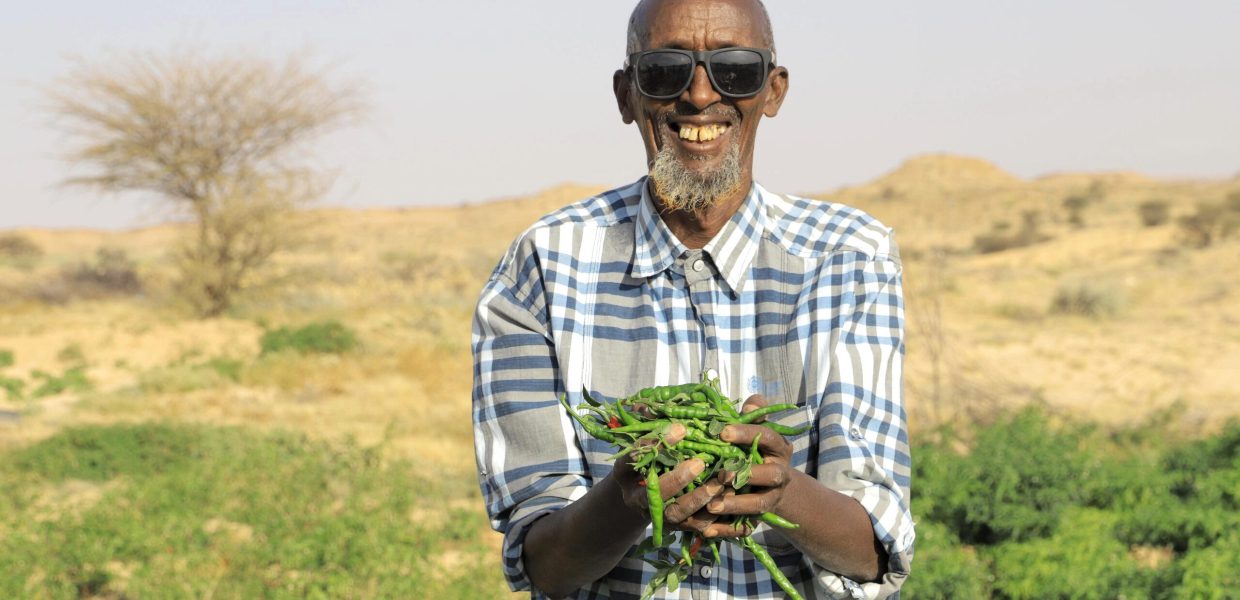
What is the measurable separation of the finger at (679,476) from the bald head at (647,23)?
0.74 meters

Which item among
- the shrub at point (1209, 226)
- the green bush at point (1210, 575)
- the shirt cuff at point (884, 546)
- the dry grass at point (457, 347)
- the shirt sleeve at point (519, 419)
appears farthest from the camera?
the shrub at point (1209, 226)

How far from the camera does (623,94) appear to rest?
1954 mm

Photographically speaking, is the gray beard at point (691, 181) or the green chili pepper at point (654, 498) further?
the gray beard at point (691, 181)

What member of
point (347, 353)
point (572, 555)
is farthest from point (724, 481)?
point (347, 353)

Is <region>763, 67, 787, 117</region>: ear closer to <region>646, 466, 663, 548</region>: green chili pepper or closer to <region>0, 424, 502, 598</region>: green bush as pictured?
<region>646, 466, 663, 548</region>: green chili pepper

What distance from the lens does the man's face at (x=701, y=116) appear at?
70.3 inches

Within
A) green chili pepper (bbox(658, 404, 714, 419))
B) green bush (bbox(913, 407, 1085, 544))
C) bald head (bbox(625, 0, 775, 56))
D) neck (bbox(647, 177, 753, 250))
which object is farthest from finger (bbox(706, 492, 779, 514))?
green bush (bbox(913, 407, 1085, 544))

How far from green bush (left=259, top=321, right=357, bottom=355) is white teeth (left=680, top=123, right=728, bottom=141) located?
13.8 meters

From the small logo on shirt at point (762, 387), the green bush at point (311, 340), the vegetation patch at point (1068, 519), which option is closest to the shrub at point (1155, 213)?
the green bush at point (311, 340)

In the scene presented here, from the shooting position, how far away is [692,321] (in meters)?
1.78

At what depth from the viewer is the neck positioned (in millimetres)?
1843

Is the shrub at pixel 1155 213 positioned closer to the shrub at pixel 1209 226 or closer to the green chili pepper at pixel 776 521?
the shrub at pixel 1209 226

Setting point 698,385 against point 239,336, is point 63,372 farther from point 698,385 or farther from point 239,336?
point 698,385

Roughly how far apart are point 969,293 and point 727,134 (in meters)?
19.9
